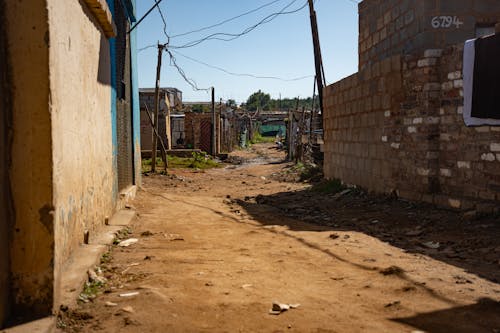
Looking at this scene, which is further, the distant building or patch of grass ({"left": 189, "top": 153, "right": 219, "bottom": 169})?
the distant building

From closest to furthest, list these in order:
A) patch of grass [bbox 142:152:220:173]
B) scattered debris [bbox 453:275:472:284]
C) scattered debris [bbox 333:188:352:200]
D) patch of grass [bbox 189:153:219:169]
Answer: scattered debris [bbox 453:275:472:284] → scattered debris [bbox 333:188:352:200] → patch of grass [bbox 142:152:220:173] → patch of grass [bbox 189:153:219:169]

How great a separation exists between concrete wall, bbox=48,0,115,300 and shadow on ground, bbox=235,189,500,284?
2.88 metres

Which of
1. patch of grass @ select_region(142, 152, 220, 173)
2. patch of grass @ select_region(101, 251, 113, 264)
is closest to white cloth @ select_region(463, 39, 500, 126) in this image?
patch of grass @ select_region(101, 251, 113, 264)

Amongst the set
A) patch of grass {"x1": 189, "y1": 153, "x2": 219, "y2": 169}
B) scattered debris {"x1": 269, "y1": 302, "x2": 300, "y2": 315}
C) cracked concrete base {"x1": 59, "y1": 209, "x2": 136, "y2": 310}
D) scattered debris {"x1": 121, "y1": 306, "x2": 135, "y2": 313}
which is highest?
cracked concrete base {"x1": 59, "y1": 209, "x2": 136, "y2": 310}

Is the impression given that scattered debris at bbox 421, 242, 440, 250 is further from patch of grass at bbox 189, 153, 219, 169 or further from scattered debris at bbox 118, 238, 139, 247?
patch of grass at bbox 189, 153, 219, 169

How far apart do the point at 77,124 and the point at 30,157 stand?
1.72 meters

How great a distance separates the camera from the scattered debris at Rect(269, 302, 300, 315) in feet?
10.2

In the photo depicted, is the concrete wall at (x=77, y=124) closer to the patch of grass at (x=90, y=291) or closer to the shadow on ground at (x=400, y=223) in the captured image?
the patch of grass at (x=90, y=291)

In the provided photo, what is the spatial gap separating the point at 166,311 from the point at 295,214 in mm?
5497

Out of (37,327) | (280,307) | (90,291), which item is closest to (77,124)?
(90,291)

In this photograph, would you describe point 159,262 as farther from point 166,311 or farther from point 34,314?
point 34,314

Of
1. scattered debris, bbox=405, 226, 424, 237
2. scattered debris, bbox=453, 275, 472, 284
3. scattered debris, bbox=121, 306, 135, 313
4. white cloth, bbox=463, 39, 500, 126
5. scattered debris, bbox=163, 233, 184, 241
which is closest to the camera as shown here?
scattered debris, bbox=121, 306, 135, 313

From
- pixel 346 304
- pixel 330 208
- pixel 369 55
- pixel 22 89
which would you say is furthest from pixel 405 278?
pixel 369 55

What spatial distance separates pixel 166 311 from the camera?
3.05m
